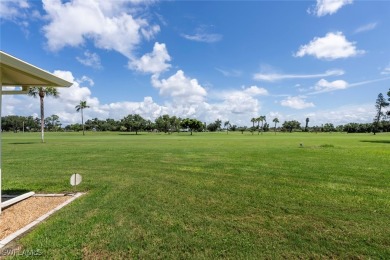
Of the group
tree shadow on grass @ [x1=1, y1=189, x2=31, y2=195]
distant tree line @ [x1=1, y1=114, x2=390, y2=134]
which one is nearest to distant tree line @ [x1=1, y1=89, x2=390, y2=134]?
distant tree line @ [x1=1, y1=114, x2=390, y2=134]

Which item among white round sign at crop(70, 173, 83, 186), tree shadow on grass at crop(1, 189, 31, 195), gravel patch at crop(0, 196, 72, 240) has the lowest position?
gravel patch at crop(0, 196, 72, 240)

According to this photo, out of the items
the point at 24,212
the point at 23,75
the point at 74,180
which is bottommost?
the point at 24,212

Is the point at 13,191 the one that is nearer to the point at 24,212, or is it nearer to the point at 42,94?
the point at 24,212

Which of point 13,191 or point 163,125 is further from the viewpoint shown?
point 163,125

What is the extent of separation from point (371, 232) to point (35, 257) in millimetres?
6247

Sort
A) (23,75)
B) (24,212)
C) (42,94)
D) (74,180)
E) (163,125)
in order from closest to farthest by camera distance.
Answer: (24,212)
(23,75)
(74,180)
(42,94)
(163,125)

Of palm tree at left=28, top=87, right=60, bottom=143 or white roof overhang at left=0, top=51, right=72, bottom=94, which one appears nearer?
white roof overhang at left=0, top=51, right=72, bottom=94

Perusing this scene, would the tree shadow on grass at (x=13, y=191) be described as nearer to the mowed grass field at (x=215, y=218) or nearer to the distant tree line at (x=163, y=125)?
the mowed grass field at (x=215, y=218)

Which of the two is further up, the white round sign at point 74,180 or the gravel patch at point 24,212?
the white round sign at point 74,180

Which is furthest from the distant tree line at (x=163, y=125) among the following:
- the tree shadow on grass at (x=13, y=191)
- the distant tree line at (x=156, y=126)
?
the tree shadow on grass at (x=13, y=191)

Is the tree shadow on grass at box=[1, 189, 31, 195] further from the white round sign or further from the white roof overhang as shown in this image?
the white roof overhang

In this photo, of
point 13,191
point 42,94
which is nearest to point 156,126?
point 42,94

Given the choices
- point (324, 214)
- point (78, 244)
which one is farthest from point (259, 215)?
point (78, 244)

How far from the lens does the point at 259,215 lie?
613cm
